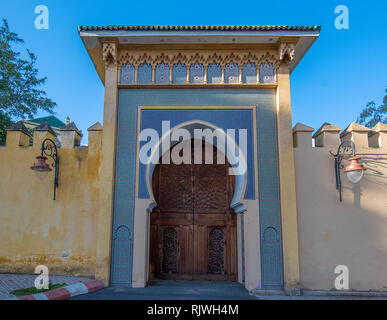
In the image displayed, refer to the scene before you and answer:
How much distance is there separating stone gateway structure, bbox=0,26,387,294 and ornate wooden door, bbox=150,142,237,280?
0.14 feet

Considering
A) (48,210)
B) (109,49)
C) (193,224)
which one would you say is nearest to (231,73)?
(109,49)

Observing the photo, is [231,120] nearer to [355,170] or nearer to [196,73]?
[196,73]

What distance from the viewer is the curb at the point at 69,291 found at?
15.2 feet

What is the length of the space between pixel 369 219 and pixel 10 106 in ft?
38.9

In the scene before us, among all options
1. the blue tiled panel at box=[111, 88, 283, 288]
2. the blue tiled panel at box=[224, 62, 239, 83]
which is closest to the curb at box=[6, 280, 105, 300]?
the blue tiled panel at box=[111, 88, 283, 288]

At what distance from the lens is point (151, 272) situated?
22.6 feet

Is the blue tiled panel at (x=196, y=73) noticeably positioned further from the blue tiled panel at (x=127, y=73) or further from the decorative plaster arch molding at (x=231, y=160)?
the blue tiled panel at (x=127, y=73)

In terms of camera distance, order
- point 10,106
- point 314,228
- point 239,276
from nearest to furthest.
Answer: point 314,228
point 239,276
point 10,106

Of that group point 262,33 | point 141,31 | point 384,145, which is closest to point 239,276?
point 384,145

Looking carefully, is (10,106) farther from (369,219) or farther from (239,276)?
(369,219)

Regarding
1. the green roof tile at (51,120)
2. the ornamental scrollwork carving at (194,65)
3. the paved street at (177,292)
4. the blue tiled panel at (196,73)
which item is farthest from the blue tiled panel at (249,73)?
the green roof tile at (51,120)

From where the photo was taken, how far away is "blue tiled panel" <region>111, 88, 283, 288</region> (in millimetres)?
5992

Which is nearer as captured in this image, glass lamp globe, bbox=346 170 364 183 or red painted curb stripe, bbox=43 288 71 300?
red painted curb stripe, bbox=43 288 71 300

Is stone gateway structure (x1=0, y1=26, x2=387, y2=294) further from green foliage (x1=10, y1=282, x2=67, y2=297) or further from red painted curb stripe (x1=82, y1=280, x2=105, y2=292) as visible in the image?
green foliage (x1=10, y1=282, x2=67, y2=297)
